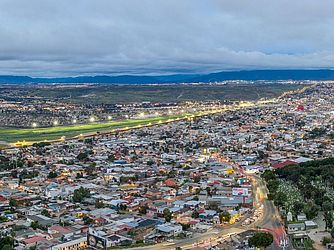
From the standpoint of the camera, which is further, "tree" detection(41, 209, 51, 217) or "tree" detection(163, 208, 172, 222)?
"tree" detection(41, 209, 51, 217)

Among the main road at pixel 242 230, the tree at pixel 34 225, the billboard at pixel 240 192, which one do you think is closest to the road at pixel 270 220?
the main road at pixel 242 230

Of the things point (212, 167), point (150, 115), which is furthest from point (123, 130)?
point (212, 167)

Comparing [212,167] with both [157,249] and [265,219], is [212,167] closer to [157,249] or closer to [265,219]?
[265,219]

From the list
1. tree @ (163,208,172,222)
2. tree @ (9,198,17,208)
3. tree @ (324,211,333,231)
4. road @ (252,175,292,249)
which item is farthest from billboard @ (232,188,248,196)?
tree @ (9,198,17,208)

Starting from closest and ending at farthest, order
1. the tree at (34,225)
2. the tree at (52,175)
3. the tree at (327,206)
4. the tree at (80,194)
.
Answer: the tree at (34,225) < the tree at (327,206) < the tree at (80,194) < the tree at (52,175)

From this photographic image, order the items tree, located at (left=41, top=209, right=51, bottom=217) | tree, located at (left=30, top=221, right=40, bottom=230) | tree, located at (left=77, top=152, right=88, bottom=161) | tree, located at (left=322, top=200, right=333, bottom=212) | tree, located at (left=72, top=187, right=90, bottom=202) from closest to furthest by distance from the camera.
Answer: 1. tree, located at (left=30, top=221, right=40, bottom=230)
2. tree, located at (left=322, top=200, right=333, bottom=212)
3. tree, located at (left=41, top=209, right=51, bottom=217)
4. tree, located at (left=72, top=187, right=90, bottom=202)
5. tree, located at (left=77, top=152, right=88, bottom=161)

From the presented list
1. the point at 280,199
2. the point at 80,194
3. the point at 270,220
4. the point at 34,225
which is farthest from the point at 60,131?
the point at 270,220

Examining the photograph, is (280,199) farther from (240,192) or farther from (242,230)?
(242,230)

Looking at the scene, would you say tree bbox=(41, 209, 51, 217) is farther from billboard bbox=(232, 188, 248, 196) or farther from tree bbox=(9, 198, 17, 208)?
billboard bbox=(232, 188, 248, 196)

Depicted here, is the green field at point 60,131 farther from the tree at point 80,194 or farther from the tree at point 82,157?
the tree at point 80,194
